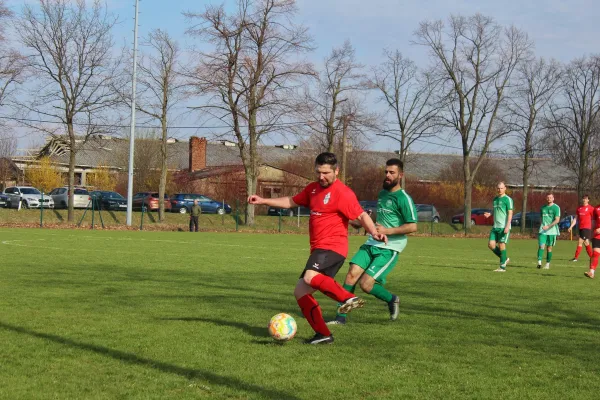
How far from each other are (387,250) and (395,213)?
1.64 feet

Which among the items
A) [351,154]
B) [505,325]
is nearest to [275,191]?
[351,154]

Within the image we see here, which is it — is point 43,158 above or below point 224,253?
above

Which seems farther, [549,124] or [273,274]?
[549,124]

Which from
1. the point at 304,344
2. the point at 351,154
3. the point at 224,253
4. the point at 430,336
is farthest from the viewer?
the point at 351,154

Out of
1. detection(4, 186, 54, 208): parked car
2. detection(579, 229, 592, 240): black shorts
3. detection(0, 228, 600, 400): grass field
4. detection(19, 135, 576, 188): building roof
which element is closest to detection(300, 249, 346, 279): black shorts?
detection(0, 228, 600, 400): grass field

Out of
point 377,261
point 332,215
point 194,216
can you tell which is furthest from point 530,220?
point 332,215

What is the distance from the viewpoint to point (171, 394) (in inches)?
211

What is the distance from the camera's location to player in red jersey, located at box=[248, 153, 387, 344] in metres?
7.32

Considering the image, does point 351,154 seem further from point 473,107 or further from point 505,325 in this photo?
point 505,325

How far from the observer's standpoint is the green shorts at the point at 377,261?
29.4 ft

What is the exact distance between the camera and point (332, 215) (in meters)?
7.46

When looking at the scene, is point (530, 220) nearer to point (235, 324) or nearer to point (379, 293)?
point (379, 293)

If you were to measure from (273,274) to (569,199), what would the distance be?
181ft

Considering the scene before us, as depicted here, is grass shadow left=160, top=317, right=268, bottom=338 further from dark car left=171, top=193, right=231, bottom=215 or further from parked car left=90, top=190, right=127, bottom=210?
dark car left=171, top=193, right=231, bottom=215
